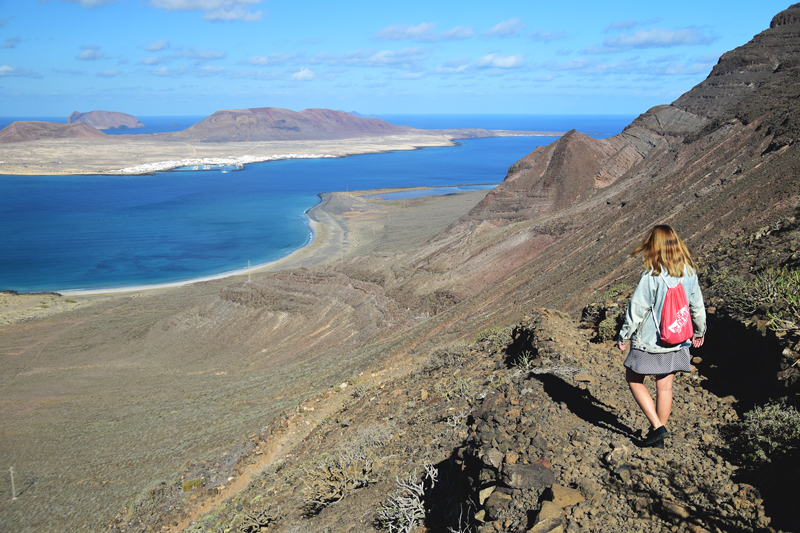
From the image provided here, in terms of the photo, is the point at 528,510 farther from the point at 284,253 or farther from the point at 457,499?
the point at 284,253

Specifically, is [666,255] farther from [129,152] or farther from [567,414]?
[129,152]

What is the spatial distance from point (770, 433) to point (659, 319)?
3.74 feet

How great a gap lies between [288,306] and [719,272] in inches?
686

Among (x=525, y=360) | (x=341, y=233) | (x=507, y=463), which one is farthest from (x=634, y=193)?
(x=341, y=233)

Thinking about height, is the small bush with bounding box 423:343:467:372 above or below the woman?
below

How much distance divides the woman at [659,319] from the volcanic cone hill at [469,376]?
14.7 inches

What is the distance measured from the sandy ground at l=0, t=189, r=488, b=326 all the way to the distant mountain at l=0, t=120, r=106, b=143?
119 metres

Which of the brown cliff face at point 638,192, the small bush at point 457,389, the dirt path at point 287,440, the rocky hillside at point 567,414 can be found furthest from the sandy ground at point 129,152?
the small bush at point 457,389

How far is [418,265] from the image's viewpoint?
2450 cm

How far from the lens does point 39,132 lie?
155125 mm

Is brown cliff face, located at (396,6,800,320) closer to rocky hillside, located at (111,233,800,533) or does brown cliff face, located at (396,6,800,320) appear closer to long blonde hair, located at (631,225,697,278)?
rocky hillside, located at (111,233,800,533)

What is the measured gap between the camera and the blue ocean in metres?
43.0

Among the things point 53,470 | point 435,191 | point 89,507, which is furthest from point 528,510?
point 435,191

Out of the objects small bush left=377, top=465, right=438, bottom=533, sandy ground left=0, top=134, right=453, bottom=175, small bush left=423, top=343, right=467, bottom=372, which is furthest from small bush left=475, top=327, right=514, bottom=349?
sandy ground left=0, top=134, right=453, bottom=175
